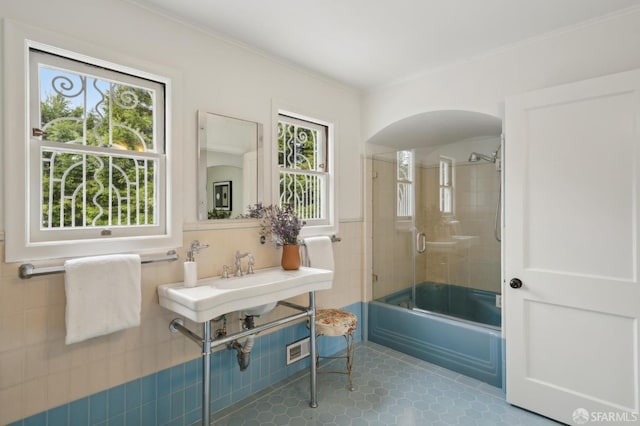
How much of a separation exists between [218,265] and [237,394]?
0.90 metres

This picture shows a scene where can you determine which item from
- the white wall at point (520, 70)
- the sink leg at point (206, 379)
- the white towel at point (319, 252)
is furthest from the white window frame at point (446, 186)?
the sink leg at point (206, 379)

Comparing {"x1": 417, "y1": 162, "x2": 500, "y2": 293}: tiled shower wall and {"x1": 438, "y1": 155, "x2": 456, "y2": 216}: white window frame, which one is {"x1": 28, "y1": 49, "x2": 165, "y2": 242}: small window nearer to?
{"x1": 417, "y1": 162, "x2": 500, "y2": 293}: tiled shower wall

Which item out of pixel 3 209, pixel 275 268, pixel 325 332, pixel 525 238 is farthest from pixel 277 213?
pixel 525 238

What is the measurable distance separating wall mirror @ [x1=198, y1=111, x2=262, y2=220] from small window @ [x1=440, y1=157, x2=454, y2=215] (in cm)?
185

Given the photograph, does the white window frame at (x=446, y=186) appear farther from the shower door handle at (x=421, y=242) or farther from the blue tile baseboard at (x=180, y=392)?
the blue tile baseboard at (x=180, y=392)

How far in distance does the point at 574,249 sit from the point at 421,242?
1397mm

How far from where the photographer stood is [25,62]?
1531mm

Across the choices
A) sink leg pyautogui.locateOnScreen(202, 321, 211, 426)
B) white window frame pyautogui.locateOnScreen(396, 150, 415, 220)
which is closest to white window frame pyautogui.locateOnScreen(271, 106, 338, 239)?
white window frame pyautogui.locateOnScreen(396, 150, 415, 220)

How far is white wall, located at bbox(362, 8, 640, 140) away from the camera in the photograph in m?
1.96

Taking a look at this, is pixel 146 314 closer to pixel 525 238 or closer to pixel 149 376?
pixel 149 376

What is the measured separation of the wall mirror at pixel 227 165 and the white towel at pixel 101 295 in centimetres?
56

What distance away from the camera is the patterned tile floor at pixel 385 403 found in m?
2.08

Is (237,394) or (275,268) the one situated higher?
(275,268)

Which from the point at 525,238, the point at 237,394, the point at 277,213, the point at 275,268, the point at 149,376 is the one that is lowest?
the point at 237,394
